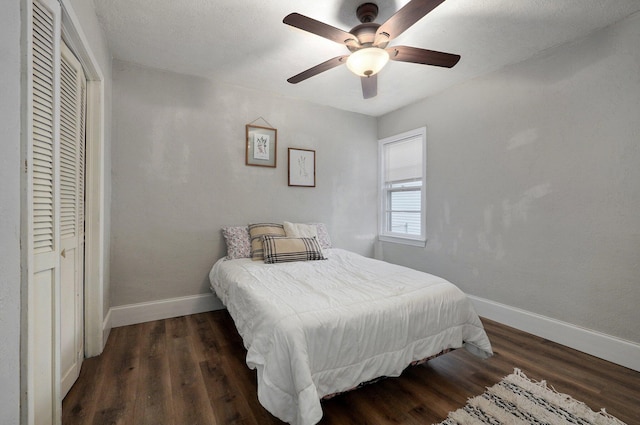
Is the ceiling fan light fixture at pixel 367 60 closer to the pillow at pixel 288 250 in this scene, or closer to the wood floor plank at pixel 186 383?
the pillow at pixel 288 250

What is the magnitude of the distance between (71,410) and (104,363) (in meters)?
0.49

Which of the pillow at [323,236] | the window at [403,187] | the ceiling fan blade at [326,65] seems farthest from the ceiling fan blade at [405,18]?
the pillow at [323,236]

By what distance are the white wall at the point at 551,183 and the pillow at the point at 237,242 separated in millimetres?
2316

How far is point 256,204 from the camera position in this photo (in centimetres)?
332

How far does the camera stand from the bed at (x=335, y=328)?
4.34ft

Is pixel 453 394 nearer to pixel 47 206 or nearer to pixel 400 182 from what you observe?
pixel 47 206

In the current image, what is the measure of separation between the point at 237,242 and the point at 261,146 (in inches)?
47.6

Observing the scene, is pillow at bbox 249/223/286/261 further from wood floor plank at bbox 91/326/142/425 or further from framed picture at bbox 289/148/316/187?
wood floor plank at bbox 91/326/142/425

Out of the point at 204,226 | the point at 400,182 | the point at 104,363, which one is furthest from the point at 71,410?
the point at 400,182

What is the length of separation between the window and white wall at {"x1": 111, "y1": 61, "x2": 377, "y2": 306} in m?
1.08

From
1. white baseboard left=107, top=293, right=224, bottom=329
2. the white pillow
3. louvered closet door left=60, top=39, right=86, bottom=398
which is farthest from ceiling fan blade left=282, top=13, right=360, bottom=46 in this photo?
white baseboard left=107, top=293, right=224, bottom=329

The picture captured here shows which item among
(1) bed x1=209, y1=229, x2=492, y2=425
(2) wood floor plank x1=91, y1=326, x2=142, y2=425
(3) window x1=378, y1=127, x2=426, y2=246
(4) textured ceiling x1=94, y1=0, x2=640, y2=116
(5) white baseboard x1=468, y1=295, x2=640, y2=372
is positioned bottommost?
(2) wood floor plank x1=91, y1=326, x2=142, y2=425

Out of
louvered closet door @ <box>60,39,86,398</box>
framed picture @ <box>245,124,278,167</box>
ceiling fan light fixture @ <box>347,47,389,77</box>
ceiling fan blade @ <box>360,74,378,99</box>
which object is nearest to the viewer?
louvered closet door @ <box>60,39,86,398</box>

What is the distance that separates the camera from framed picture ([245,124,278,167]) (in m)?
3.26
